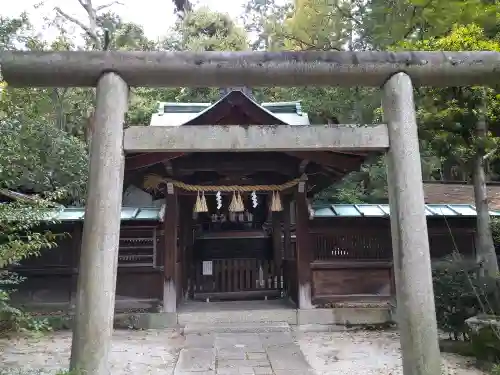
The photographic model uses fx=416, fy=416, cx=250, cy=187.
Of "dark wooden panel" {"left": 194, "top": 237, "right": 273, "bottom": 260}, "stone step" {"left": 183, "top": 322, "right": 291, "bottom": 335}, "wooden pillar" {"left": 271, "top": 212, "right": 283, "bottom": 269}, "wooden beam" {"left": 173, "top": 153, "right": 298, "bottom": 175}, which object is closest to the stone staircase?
"stone step" {"left": 183, "top": 322, "right": 291, "bottom": 335}

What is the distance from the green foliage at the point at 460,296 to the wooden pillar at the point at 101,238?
4925mm

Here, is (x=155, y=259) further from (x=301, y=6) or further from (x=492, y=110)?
(x=301, y=6)

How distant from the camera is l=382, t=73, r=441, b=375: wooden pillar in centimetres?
389

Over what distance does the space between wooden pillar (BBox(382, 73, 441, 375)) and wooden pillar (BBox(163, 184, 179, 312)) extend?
5.62 metres

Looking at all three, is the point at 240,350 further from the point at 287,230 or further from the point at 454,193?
the point at 454,193

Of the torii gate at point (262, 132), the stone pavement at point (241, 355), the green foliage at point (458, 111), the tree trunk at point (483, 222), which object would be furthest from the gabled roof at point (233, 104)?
the stone pavement at point (241, 355)

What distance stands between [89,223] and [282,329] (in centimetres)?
517

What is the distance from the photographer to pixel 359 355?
6512 millimetres

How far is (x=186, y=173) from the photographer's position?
8938 mm

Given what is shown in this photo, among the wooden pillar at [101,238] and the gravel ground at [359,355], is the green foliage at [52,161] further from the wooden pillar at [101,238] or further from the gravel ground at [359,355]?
the gravel ground at [359,355]

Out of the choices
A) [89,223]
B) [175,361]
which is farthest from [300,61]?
[175,361]

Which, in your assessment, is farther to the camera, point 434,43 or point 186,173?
point 186,173

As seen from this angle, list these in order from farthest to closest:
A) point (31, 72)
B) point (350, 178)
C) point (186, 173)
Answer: point (350, 178) → point (186, 173) → point (31, 72)

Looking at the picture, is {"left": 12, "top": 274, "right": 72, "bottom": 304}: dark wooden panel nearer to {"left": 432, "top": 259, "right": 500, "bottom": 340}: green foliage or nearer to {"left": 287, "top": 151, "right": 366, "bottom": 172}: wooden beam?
{"left": 287, "top": 151, "right": 366, "bottom": 172}: wooden beam
